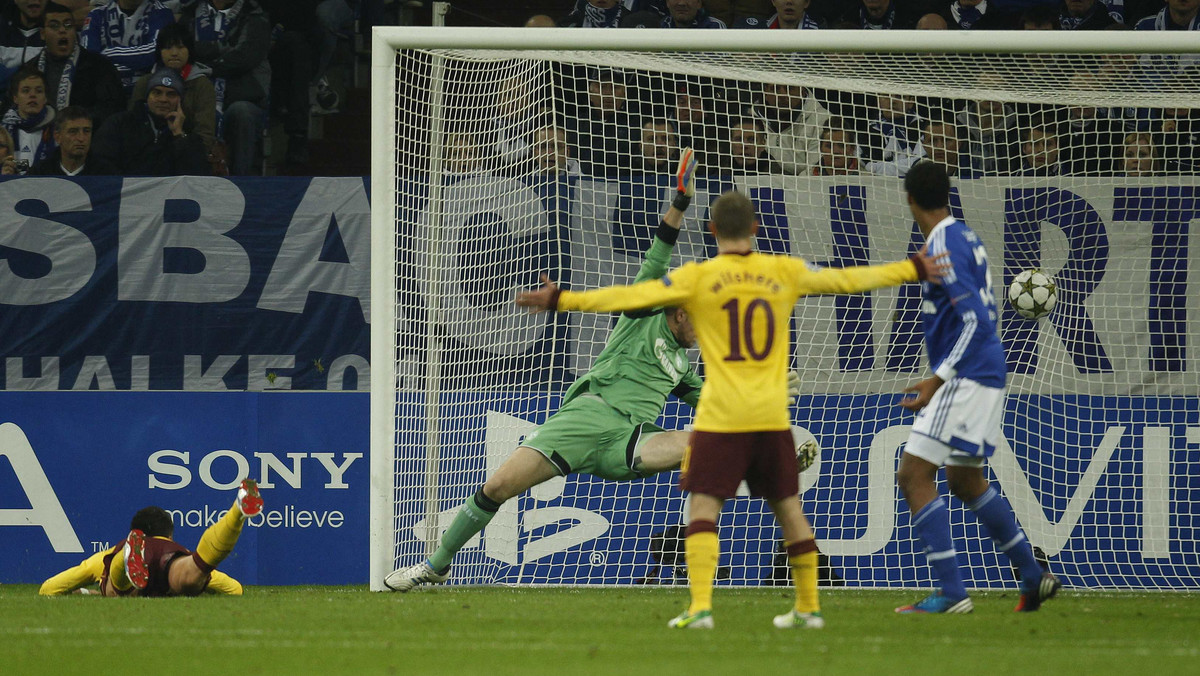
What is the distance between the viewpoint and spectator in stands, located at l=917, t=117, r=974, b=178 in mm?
8984

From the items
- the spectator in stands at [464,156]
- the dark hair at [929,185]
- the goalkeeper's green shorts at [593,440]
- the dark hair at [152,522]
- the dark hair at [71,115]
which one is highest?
the dark hair at [71,115]

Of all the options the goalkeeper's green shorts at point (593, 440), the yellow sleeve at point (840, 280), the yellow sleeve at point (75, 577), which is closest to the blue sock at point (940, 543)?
the yellow sleeve at point (840, 280)

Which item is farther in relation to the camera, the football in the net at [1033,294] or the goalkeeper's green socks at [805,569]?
the football in the net at [1033,294]

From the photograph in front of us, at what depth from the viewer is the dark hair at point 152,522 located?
25.6 feet

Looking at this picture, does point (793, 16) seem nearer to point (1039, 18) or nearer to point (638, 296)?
point (1039, 18)

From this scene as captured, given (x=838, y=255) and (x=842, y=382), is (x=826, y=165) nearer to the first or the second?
(x=838, y=255)

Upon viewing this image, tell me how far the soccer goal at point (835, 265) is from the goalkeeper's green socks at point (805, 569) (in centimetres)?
343

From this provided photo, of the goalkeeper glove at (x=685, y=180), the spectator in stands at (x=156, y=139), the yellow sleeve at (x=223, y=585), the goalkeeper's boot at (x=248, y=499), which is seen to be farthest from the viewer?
the spectator in stands at (x=156, y=139)

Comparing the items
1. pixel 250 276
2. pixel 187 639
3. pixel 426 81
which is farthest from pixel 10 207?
pixel 187 639

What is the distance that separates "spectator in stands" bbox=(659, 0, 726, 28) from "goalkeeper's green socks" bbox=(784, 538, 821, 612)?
683cm

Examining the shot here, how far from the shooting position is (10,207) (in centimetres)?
1001

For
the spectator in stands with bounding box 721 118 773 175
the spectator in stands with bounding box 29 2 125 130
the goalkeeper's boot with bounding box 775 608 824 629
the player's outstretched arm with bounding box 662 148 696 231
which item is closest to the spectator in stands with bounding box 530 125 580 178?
the spectator in stands with bounding box 721 118 773 175

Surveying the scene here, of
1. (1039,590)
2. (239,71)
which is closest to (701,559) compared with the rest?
(1039,590)

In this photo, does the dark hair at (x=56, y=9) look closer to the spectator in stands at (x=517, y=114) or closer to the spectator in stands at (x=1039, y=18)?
the spectator in stands at (x=517, y=114)
